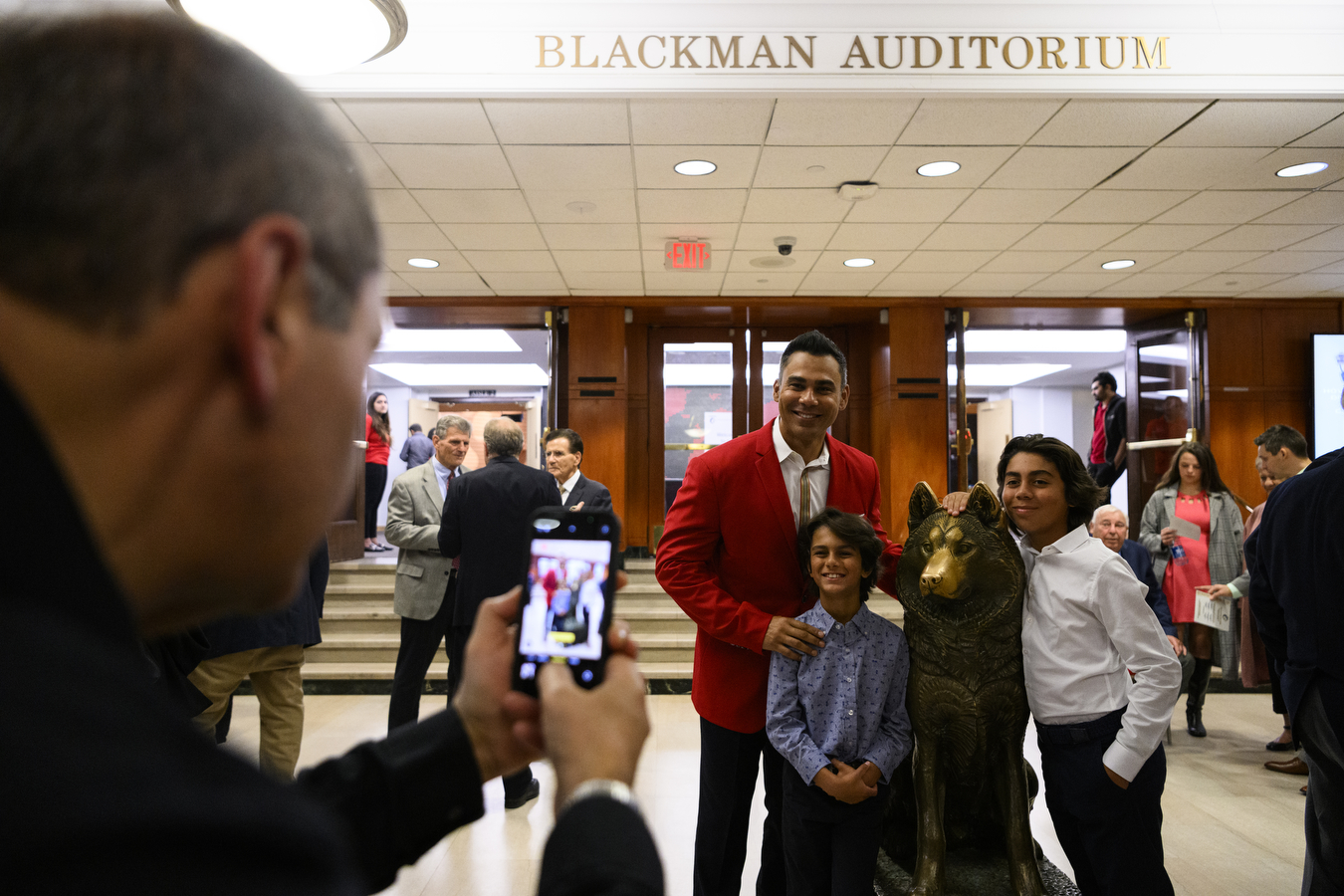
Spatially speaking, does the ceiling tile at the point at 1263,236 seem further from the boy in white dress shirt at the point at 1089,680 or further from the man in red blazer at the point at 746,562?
the man in red blazer at the point at 746,562

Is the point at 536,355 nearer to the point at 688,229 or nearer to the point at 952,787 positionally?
the point at 688,229

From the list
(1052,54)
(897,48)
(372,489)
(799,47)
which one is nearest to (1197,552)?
(1052,54)

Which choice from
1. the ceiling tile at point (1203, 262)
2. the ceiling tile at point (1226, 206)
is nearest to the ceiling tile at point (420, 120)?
the ceiling tile at point (1226, 206)

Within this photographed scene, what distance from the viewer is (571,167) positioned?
15.4ft

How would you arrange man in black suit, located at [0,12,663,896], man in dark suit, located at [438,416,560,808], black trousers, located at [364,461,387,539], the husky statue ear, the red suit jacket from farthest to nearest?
black trousers, located at [364,461,387,539]
man in dark suit, located at [438,416,560,808]
the husky statue ear
the red suit jacket
man in black suit, located at [0,12,663,896]

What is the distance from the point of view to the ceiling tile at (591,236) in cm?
575

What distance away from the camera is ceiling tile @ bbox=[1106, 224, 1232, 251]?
18.6 ft

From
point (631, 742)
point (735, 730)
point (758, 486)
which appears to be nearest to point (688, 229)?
point (758, 486)

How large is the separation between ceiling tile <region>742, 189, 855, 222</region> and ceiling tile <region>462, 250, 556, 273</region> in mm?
1914

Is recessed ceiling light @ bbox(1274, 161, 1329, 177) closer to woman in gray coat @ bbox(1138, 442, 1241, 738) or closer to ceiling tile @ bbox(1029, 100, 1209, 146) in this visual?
ceiling tile @ bbox(1029, 100, 1209, 146)

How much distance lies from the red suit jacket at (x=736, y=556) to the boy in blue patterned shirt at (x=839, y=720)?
0.08 m

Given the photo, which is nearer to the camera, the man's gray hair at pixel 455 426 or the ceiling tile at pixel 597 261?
the man's gray hair at pixel 455 426

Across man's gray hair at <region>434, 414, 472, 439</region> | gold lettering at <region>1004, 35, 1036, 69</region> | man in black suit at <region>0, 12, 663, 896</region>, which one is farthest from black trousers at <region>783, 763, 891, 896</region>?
gold lettering at <region>1004, 35, 1036, 69</region>

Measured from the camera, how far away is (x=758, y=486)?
2.18m
